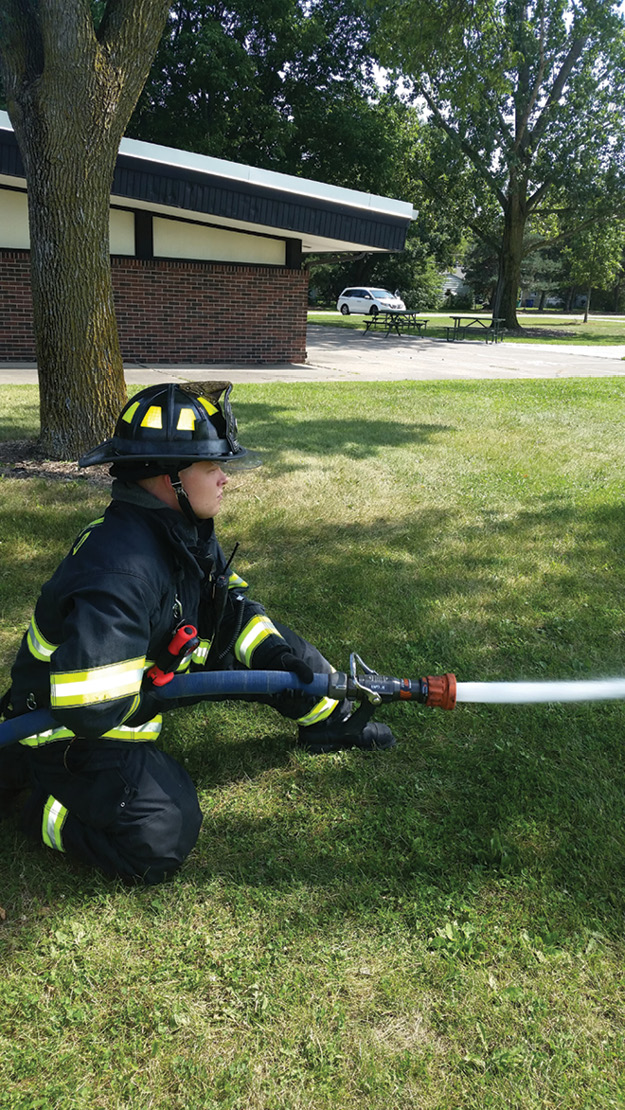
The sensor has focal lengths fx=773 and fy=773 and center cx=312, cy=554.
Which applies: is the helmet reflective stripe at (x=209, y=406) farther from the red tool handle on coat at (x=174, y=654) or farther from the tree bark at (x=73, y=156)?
the tree bark at (x=73, y=156)

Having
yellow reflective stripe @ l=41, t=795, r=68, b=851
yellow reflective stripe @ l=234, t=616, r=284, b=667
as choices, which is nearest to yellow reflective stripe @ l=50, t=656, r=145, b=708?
yellow reflective stripe @ l=41, t=795, r=68, b=851

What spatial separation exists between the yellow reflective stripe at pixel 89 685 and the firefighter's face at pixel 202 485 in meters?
0.58

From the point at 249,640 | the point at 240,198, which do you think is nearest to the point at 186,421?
the point at 249,640

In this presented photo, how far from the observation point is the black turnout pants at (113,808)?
7.72ft

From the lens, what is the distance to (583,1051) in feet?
6.33

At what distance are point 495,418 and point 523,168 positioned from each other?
1036 inches

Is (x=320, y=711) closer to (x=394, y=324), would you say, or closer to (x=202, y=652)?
(x=202, y=652)

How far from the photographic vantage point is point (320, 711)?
9.82 feet

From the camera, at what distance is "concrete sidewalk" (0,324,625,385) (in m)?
13.3

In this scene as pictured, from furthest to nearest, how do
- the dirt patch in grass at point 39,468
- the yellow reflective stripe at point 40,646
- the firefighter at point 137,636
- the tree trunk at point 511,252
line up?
the tree trunk at point 511,252, the dirt patch in grass at point 39,468, the yellow reflective stripe at point 40,646, the firefighter at point 137,636

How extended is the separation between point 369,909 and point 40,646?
4.19ft

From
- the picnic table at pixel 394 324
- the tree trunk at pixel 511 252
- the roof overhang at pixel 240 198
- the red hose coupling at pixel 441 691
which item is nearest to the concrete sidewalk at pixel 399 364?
the picnic table at pixel 394 324

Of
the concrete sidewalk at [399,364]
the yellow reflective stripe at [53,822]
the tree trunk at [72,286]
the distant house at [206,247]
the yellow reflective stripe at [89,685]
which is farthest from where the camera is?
the concrete sidewalk at [399,364]

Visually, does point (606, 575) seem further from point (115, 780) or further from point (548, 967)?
point (115, 780)
